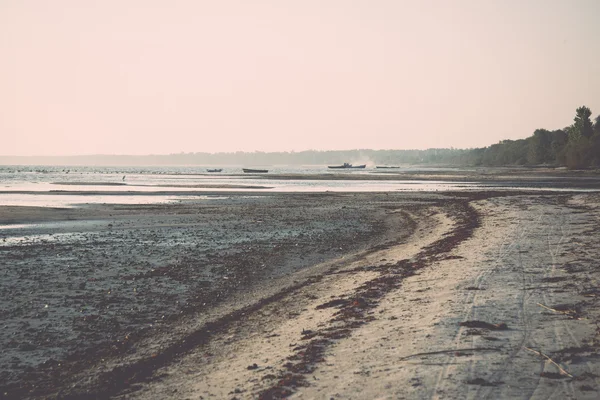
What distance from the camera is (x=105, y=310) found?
11.6 metres

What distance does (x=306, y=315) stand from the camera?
34.8 ft

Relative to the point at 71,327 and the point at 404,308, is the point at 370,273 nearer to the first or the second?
the point at 404,308

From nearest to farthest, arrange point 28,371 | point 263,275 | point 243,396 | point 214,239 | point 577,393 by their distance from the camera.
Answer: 1. point 577,393
2. point 243,396
3. point 28,371
4. point 263,275
5. point 214,239

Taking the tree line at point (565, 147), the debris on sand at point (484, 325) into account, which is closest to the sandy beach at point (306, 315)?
the debris on sand at point (484, 325)

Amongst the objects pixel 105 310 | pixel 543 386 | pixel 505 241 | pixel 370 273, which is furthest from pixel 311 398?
pixel 505 241

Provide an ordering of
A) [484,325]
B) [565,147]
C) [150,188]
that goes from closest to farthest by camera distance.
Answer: [484,325]
[150,188]
[565,147]

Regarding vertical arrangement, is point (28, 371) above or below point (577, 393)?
below

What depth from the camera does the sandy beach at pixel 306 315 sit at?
696cm

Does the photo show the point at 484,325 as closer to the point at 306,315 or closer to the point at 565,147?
the point at 306,315

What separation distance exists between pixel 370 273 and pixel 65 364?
8098 mm

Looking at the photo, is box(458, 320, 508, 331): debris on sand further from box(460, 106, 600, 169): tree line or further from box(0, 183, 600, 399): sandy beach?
box(460, 106, 600, 169): tree line

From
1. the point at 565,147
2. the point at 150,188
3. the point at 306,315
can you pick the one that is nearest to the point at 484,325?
the point at 306,315

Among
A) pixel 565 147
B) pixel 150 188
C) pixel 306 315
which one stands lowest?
pixel 306 315

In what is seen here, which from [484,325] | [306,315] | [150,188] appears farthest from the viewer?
[150,188]
